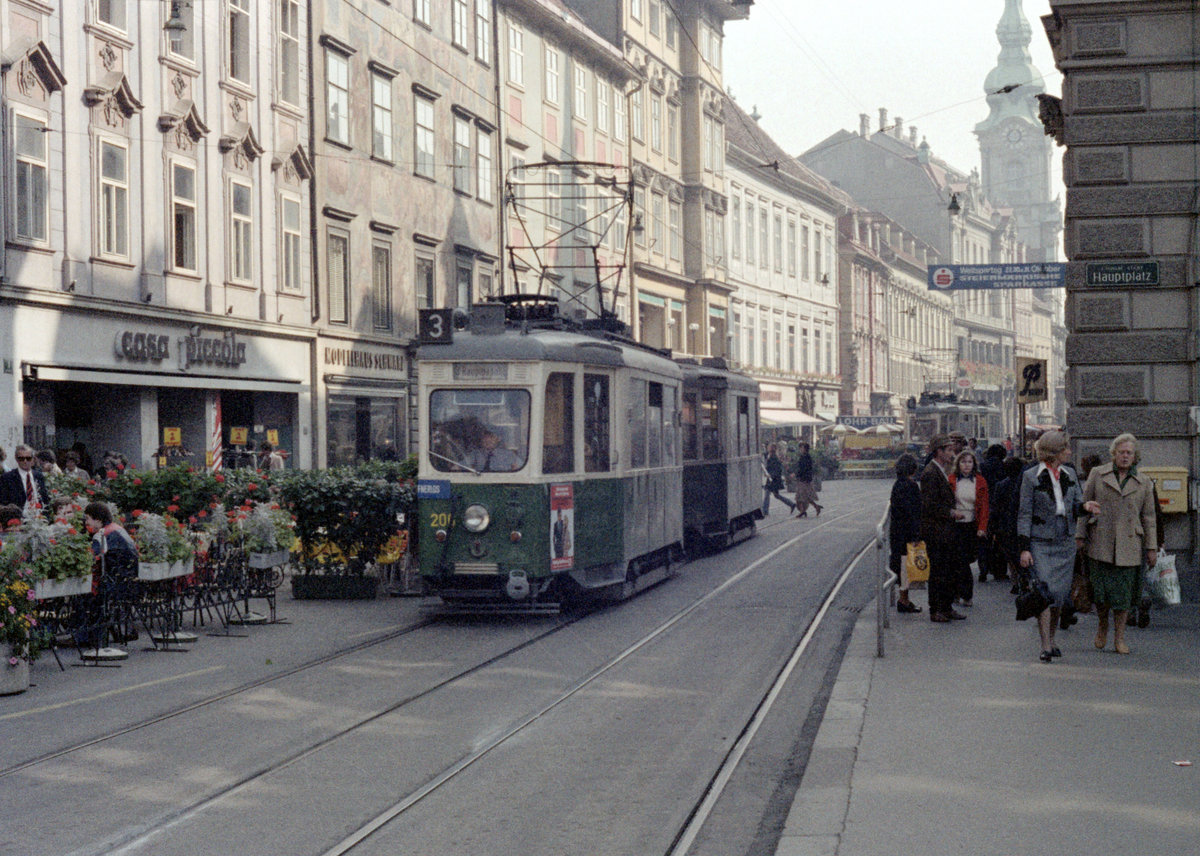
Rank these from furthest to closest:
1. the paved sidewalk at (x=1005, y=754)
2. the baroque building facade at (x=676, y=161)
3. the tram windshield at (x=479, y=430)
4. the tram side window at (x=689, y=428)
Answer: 1. the baroque building facade at (x=676, y=161)
2. the tram side window at (x=689, y=428)
3. the tram windshield at (x=479, y=430)
4. the paved sidewalk at (x=1005, y=754)

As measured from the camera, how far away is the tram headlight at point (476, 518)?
1498 cm

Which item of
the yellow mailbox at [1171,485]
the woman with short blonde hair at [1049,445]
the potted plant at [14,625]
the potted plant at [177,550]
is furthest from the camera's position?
the yellow mailbox at [1171,485]

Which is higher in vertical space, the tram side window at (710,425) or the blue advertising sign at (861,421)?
the blue advertising sign at (861,421)

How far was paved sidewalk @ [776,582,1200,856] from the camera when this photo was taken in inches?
257

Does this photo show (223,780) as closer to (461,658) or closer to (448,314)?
(461,658)

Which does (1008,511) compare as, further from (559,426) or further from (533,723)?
(533,723)

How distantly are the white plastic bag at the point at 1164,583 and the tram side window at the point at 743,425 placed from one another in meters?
11.4

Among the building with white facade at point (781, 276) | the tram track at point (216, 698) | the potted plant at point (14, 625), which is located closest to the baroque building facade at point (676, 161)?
the building with white facade at point (781, 276)

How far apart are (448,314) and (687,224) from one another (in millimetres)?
41112

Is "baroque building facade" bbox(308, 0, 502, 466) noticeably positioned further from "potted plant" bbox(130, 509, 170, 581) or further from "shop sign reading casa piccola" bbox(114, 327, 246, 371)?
"potted plant" bbox(130, 509, 170, 581)

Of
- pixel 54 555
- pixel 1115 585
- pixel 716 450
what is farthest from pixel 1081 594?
pixel 54 555

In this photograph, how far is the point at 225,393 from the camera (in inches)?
1131

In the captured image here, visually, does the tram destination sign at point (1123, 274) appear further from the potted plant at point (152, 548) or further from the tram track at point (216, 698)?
the potted plant at point (152, 548)

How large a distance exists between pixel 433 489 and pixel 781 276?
5454 cm
